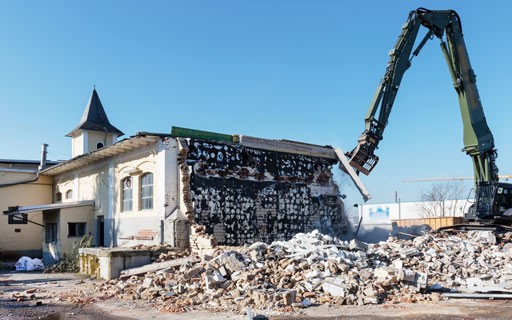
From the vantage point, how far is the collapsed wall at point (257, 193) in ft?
53.1

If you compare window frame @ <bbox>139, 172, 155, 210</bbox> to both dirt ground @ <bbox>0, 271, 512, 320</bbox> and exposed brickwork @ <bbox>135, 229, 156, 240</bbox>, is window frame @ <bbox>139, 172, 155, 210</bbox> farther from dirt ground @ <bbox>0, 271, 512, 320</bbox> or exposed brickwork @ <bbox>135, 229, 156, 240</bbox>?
dirt ground @ <bbox>0, 271, 512, 320</bbox>

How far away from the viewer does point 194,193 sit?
15883 millimetres

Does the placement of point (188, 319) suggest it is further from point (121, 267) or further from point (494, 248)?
point (494, 248)

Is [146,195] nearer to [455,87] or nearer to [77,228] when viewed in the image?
[77,228]

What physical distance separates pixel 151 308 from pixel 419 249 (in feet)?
27.6

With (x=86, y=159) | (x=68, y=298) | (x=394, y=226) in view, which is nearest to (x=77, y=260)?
(x=86, y=159)

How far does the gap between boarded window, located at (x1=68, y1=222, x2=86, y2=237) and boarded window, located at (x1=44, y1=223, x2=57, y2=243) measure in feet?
2.47

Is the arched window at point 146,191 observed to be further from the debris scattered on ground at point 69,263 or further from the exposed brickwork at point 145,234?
the debris scattered on ground at point 69,263

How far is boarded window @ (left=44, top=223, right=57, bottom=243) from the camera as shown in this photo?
20.3m

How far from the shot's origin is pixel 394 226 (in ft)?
74.9

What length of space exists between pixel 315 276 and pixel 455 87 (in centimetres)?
1199

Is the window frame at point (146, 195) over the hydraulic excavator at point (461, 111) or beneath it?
beneath

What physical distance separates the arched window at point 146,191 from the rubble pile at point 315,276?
415 cm

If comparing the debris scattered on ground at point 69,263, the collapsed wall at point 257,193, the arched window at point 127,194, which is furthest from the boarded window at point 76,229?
the collapsed wall at point 257,193
